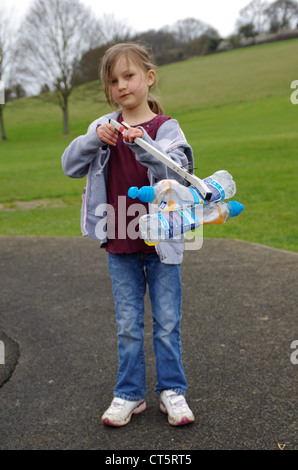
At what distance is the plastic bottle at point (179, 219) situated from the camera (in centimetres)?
221

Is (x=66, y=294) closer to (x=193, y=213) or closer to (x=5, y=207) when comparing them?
(x=193, y=213)

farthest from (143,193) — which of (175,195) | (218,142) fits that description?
(218,142)

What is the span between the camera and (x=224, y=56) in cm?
6309

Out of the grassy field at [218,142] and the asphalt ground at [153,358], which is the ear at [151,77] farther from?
the asphalt ground at [153,358]

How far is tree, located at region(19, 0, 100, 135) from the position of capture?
38.1 metres

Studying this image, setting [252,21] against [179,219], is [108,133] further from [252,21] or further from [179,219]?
[252,21]

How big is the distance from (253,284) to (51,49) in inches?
1447

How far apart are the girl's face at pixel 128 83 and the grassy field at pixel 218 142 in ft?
0.79

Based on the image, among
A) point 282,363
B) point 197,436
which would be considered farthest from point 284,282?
point 197,436

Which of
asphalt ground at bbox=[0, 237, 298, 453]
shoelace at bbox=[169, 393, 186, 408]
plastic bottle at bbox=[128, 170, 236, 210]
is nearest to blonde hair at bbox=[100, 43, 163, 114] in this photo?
plastic bottle at bbox=[128, 170, 236, 210]

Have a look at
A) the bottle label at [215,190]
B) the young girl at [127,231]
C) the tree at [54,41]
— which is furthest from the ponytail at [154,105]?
the tree at [54,41]

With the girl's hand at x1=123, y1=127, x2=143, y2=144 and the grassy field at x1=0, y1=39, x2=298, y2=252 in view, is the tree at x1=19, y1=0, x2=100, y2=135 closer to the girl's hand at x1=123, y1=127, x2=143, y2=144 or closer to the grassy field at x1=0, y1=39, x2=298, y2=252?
the grassy field at x1=0, y1=39, x2=298, y2=252

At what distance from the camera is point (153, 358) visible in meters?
3.80

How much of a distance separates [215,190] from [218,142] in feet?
66.2
